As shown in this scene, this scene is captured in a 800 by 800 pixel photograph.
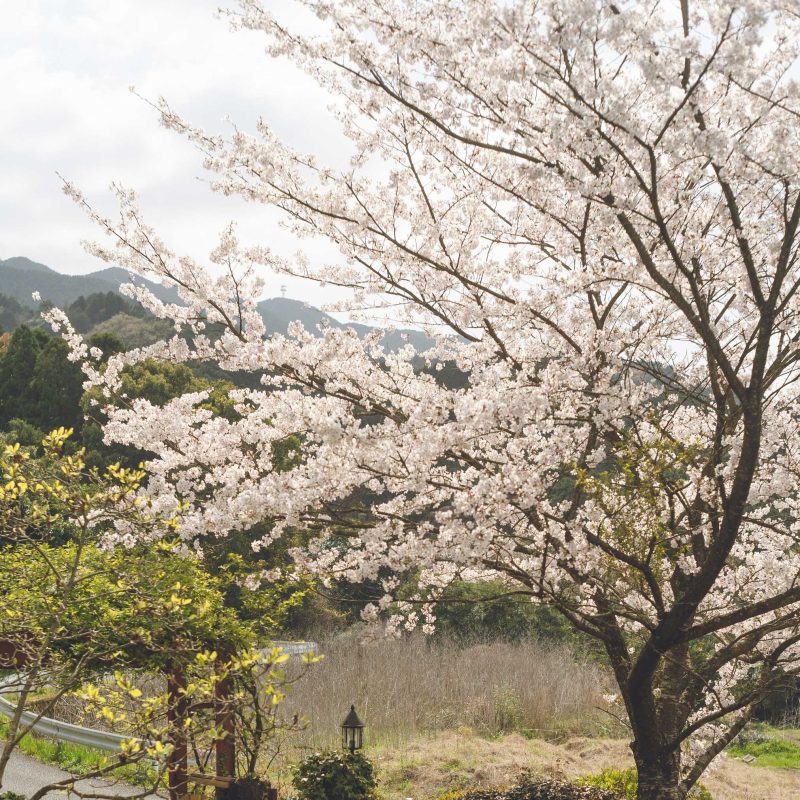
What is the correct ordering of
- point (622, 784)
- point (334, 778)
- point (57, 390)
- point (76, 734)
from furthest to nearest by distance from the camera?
point (57, 390), point (76, 734), point (622, 784), point (334, 778)

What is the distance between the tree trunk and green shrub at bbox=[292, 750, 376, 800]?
89.5 inches

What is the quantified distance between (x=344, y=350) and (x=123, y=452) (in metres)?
16.6

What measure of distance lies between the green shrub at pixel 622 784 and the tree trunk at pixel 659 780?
4.77 ft

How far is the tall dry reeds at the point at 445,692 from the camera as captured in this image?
8914mm

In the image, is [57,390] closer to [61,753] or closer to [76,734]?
[76,734]

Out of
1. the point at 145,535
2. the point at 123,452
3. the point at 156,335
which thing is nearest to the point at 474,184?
the point at 145,535

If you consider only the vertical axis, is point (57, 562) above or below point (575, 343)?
below

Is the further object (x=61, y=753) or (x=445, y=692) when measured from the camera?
(x=445, y=692)

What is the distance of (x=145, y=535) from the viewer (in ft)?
13.8

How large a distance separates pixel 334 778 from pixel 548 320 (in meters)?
3.87

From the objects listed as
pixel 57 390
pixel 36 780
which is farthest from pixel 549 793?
pixel 57 390

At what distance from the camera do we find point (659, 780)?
409cm

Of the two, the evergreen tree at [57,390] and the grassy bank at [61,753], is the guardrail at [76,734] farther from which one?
the evergreen tree at [57,390]

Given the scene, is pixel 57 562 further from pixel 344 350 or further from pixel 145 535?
pixel 344 350
